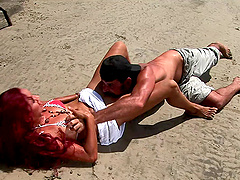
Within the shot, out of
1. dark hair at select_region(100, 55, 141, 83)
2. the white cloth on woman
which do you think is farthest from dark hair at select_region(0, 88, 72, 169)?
dark hair at select_region(100, 55, 141, 83)

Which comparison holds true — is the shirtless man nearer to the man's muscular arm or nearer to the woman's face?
the man's muscular arm

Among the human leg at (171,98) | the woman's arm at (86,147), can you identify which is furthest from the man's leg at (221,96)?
the woman's arm at (86,147)

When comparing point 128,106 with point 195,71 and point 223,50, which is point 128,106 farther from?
point 223,50

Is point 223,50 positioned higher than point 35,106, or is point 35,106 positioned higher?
point 35,106

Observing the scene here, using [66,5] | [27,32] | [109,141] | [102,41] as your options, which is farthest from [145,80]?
[66,5]

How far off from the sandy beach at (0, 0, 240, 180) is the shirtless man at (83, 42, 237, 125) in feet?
0.65

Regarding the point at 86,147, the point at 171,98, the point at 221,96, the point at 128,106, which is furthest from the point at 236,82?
the point at 86,147

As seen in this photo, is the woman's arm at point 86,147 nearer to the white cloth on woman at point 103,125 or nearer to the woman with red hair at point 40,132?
the woman with red hair at point 40,132

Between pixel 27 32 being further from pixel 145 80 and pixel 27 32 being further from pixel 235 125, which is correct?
pixel 235 125

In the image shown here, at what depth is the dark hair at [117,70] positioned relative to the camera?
287cm

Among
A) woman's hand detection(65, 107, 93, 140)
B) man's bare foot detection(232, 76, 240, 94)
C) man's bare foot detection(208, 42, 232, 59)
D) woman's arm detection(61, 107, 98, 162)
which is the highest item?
woman's hand detection(65, 107, 93, 140)

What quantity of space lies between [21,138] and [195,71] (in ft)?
7.58

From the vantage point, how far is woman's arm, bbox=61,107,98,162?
2.56m

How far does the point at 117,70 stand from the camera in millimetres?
2865
